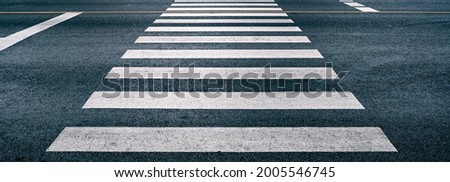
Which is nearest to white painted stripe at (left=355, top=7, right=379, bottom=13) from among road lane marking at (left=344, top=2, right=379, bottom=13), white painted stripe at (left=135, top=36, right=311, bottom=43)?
road lane marking at (left=344, top=2, right=379, bottom=13)

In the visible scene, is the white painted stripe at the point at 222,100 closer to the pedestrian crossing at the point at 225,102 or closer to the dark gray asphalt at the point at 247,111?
the pedestrian crossing at the point at 225,102

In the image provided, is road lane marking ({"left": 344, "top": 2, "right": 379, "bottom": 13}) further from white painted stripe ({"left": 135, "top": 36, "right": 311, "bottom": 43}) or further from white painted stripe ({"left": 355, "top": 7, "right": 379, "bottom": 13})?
white painted stripe ({"left": 135, "top": 36, "right": 311, "bottom": 43})

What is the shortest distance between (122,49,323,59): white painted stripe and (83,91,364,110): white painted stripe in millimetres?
2067

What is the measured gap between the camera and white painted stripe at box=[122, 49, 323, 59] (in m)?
8.44

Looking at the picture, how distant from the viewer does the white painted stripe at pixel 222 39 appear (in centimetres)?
973

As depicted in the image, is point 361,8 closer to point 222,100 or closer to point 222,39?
point 222,39

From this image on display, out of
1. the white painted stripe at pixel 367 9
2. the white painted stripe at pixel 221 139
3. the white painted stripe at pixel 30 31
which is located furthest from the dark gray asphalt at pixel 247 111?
the white painted stripe at pixel 367 9

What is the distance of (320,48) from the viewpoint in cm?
906

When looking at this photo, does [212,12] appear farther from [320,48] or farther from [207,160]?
[207,160]

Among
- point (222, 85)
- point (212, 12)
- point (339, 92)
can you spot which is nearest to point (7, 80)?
point (222, 85)

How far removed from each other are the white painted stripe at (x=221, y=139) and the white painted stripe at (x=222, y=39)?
4701mm

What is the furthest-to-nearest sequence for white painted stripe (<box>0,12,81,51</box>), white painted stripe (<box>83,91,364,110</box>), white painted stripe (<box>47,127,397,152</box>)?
white painted stripe (<box>0,12,81,51</box>) < white painted stripe (<box>83,91,364,110</box>) < white painted stripe (<box>47,127,397,152</box>)

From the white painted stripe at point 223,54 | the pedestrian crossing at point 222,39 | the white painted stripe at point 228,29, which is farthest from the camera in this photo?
the white painted stripe at point 228,29

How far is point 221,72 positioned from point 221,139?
2613mm
